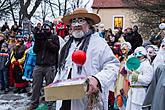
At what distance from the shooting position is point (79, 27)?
12.8ft

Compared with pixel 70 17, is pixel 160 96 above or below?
below

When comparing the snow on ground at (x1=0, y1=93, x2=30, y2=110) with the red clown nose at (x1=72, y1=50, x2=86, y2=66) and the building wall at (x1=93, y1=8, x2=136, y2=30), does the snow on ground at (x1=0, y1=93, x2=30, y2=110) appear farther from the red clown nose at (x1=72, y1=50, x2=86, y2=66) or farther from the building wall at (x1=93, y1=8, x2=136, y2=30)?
the building wall at (x1=93, y1=8, x2=136, y2=30)

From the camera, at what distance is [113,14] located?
1692 inches

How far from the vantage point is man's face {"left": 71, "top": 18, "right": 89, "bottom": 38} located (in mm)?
3900

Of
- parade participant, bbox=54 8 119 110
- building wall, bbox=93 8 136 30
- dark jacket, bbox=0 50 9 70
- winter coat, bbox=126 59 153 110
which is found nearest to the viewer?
parade participant, bbox=54 8 119 110

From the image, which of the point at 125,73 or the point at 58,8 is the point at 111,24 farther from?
the point at 125,73

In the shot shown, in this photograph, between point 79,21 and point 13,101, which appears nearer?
point 79,21

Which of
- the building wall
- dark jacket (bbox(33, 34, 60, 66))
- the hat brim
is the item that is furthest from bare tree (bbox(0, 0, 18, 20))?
the hat brim

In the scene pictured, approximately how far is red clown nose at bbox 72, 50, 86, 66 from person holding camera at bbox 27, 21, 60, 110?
4.33m

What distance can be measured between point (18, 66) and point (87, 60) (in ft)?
23.8

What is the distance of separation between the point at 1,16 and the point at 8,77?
23.0 meters

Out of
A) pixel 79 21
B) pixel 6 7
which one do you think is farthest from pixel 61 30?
pixel 6 7

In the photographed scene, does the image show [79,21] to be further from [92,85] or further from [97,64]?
[92,85]

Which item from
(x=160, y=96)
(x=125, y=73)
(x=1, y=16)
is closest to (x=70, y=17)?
(x=160, y=96)
